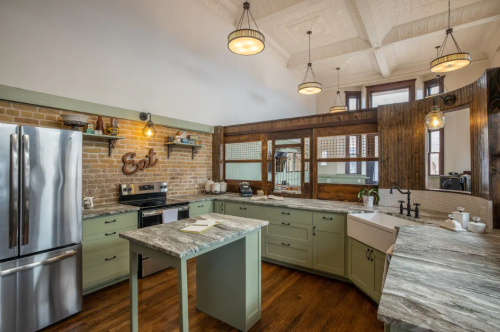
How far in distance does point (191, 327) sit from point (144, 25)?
394 cm

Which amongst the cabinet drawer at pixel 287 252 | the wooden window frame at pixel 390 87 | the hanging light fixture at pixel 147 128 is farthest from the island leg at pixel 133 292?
the wooden window frame at pixel 390 87

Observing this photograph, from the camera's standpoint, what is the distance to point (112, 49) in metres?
3.20

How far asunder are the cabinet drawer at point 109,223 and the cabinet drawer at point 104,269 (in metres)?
0.32

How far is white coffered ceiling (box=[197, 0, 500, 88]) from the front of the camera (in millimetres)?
4438

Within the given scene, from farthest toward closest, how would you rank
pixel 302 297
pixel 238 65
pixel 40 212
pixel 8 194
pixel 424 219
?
1. pixel 238 65
2. pixel 302 297
3. pixel 424 219
4. pixel 40 212
5. pixel 8 194

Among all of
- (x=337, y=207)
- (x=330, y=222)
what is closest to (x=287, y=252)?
(x=330, y=222)

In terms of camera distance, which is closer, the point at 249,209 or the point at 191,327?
the point at 191,327

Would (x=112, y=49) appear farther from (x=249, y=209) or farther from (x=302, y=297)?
(x=302, y=297)

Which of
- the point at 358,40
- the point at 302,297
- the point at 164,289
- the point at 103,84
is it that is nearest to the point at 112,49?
the point at 103,84

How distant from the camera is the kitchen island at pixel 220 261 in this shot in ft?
5.51

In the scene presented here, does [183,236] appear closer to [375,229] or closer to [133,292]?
[133,292]

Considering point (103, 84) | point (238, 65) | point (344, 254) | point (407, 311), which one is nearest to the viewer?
point (407, 311)

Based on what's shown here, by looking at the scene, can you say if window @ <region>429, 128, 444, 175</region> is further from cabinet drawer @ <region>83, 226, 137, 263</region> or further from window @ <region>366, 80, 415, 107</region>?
cabinet drawer @ <region>83, 226, 137, 263</region>

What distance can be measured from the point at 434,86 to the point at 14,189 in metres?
8.73
